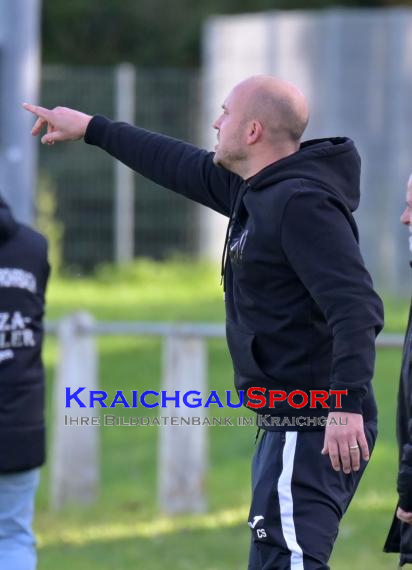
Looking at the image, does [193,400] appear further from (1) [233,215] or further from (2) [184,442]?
(1) [233,215]

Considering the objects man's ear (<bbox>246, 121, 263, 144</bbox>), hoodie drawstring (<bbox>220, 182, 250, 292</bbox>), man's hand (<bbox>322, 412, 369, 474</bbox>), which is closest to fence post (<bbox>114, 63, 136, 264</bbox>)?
hoodie drawstring (<bbox>220, 182, 250, 292</bbox>)

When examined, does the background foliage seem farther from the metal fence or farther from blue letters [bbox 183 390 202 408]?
blue letters [bbox 183 390 202 408]

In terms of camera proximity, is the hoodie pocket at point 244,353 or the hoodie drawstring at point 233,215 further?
the hoodie drawstring at point 233,215

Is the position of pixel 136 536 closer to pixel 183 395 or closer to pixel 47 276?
pixel 183 395

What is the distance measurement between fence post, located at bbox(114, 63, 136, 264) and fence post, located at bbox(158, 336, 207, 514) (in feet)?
35.0

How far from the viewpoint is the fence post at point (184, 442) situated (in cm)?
798

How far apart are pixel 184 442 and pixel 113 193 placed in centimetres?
1125

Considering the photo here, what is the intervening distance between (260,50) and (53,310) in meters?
4.74

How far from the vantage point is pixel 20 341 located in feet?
17.4

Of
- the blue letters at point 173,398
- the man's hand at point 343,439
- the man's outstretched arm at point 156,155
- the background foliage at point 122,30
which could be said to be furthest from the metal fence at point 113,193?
the man's hand at point 343,439

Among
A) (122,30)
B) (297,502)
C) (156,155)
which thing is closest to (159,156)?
(156,155)

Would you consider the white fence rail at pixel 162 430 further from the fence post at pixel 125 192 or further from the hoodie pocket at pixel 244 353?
the fence post at pixel 125 192

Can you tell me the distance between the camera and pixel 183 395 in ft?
25.5

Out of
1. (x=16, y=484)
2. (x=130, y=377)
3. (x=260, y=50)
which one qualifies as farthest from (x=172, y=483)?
(x=260, y=50)
